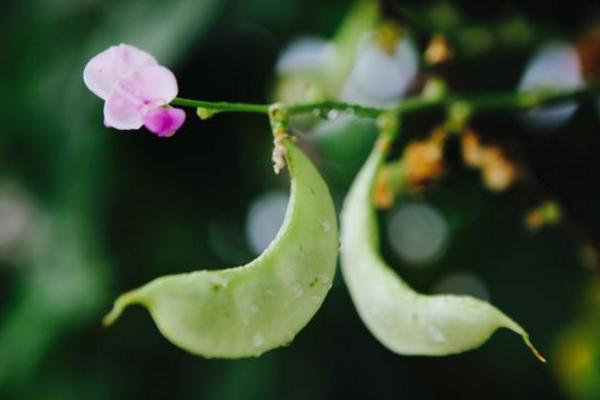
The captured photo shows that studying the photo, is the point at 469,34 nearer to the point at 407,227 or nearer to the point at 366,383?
the point at 407,227

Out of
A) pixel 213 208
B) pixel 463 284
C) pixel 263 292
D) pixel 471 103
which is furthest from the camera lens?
pixel 463 284

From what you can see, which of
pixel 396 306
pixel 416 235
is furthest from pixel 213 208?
pixel 396 306

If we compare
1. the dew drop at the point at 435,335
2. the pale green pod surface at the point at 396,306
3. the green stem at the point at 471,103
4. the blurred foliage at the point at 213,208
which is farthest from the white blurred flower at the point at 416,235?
the dew drop at the point at 435,335

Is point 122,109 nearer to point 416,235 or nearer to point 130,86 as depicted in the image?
point 130,86

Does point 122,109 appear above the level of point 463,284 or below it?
above

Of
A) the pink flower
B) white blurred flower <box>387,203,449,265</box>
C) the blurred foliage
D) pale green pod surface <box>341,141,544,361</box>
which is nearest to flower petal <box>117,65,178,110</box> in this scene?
the pink flower

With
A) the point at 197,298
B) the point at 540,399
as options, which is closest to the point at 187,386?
the point at 540,399

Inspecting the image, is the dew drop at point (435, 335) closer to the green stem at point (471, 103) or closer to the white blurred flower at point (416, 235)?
the green stem at point (471, 103)
